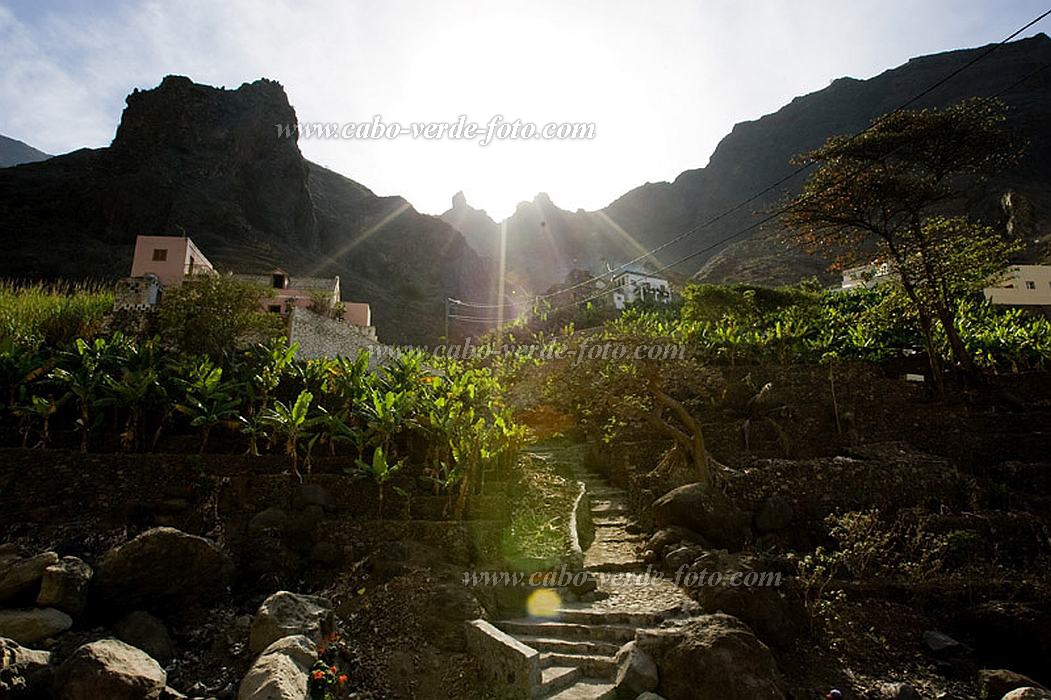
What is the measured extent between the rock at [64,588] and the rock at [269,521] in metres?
2.47

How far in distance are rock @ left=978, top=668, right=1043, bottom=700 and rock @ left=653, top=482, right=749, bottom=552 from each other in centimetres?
425

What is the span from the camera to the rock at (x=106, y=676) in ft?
17.5

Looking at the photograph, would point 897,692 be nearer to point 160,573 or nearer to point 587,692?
point 587,692

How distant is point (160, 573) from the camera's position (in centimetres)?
737

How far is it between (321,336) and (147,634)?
17171mm

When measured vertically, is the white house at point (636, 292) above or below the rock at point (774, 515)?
above

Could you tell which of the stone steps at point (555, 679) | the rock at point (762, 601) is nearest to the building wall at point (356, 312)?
the rock at point (762, 601)

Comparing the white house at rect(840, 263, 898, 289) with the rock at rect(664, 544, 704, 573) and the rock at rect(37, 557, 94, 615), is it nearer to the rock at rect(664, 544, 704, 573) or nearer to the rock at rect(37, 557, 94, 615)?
the rock at rect(664, 544, 704, 573)

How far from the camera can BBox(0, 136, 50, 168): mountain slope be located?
393 feet

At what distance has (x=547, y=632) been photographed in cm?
777

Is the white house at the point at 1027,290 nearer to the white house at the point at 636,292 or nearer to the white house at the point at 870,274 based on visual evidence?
the white house at the point at 870,274

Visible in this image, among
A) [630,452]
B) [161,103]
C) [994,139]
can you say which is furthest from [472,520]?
[161,103]

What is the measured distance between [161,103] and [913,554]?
3423 inches

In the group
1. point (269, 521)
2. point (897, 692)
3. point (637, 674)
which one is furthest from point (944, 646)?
point (269, 521)
